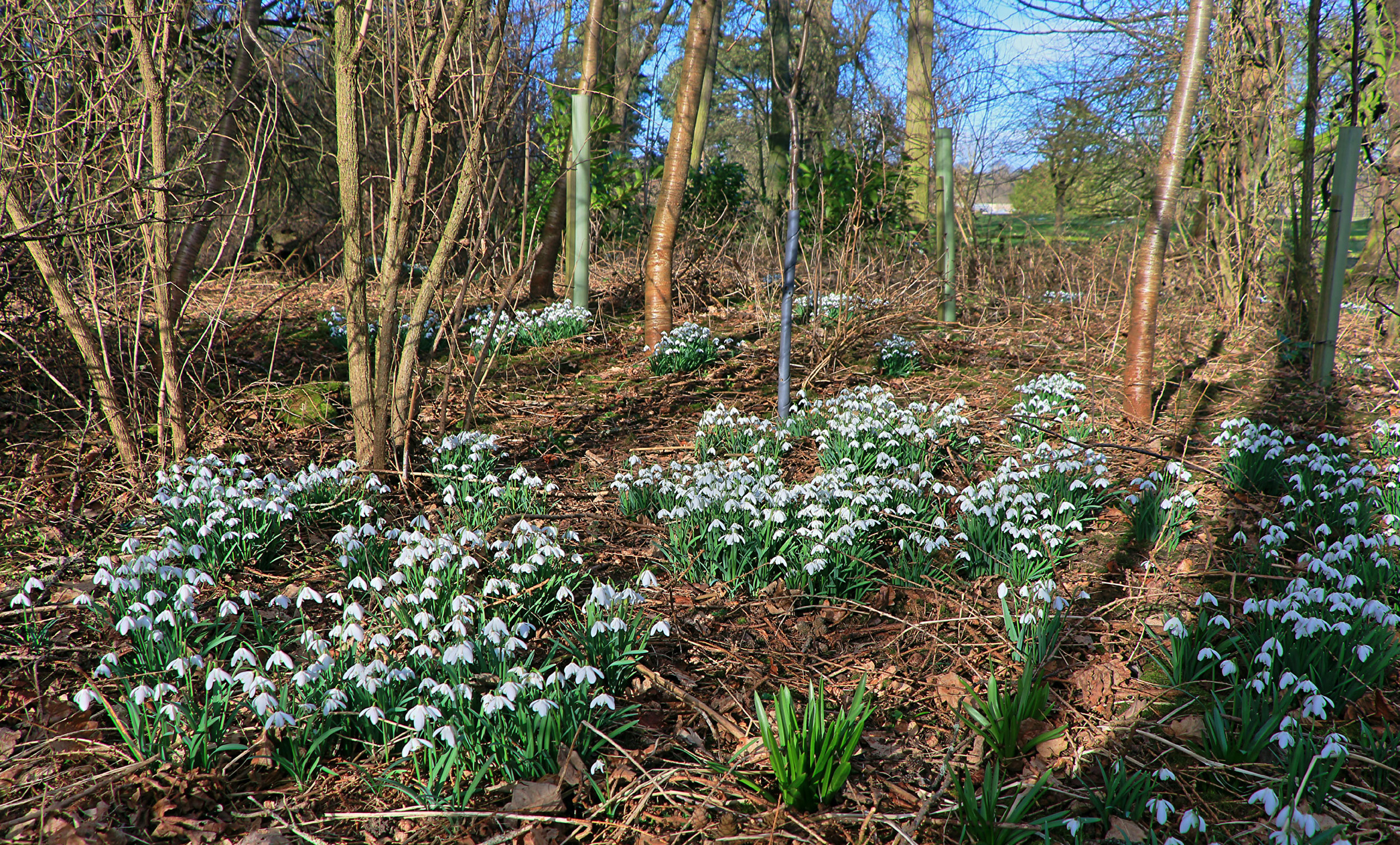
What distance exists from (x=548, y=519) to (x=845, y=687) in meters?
1.67

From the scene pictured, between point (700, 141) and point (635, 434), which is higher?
point (700, 141)

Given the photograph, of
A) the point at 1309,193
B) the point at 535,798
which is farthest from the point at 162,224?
the point at 1309,193

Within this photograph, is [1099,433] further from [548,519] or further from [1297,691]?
[548,519]

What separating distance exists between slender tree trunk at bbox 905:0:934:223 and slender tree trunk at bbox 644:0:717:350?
3679 mm

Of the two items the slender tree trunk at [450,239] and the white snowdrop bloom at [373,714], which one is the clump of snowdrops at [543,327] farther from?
the white snowdrop bloom at [373,714]

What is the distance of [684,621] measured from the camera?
3.14 m

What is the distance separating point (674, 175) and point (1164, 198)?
150 inches

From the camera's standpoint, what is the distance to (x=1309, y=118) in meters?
6.73

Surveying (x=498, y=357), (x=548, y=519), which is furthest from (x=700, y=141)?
(x=548, y=519)

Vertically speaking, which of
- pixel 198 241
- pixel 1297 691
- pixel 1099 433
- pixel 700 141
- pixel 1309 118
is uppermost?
pixel 700 141

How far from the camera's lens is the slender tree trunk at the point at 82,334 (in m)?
3.91

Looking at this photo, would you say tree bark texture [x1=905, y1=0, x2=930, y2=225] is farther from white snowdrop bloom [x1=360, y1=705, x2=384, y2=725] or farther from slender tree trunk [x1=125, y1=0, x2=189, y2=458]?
white snowdrop bloom [x1=360, y1=705, x2=384, y2=725]

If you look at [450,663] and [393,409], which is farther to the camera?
[393,409]

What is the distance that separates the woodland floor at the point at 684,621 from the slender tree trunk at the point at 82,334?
0.13m
